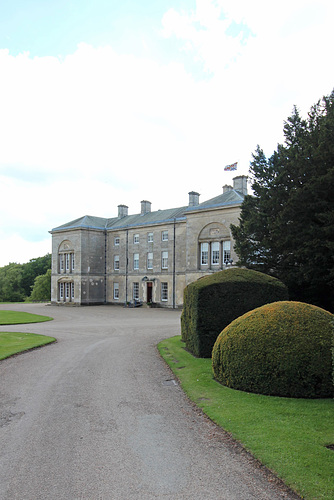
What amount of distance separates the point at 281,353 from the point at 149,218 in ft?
157

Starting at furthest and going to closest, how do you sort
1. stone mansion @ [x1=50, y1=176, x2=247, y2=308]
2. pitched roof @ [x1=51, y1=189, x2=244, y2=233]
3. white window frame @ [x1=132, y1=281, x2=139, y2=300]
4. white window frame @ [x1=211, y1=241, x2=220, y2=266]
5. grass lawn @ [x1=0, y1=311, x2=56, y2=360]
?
white window frame @ [x1=132, y1=281, x2=139, y2=300]
stone mansion @ [x1=50, y1=176, x2=247, y2=308]
white window frame @ [x1=211, y1=241, x2=220, y2=266]
pitched roof @ [x1=51, y1=189, x2=244, y2=233]
grass lawn @ [x1=0, y1=311, x2=56, y2=360]

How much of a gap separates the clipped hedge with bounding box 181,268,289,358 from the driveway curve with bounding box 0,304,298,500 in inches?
90.4

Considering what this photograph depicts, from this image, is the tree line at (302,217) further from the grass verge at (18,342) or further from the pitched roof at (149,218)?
the pitched roof at (149,218)

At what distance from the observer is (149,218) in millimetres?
56375

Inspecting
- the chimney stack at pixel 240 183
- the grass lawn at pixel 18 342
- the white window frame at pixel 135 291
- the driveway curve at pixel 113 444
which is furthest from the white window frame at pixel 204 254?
the driveway curve at pixel 113 444

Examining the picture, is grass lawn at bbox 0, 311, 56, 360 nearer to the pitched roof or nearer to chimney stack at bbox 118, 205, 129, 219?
the pitched roof

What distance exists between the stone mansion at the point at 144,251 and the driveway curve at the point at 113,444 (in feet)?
109

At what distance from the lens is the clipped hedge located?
1455 centimetres

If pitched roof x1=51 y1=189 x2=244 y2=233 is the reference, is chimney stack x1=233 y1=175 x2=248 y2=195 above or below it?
above

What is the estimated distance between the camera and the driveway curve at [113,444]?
5344 mm

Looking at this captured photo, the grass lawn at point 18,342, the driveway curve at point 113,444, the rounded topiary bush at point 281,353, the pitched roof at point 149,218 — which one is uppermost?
the pitched roof at point 149,218

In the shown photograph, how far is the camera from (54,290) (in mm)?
60188

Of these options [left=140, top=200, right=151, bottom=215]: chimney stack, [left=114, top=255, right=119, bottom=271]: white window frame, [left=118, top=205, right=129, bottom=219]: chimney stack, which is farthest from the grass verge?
[left=118, top=205, right=129, bottom=219]: chimney stack

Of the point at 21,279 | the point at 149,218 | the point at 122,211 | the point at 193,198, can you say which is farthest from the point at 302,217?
the point at 21,279
